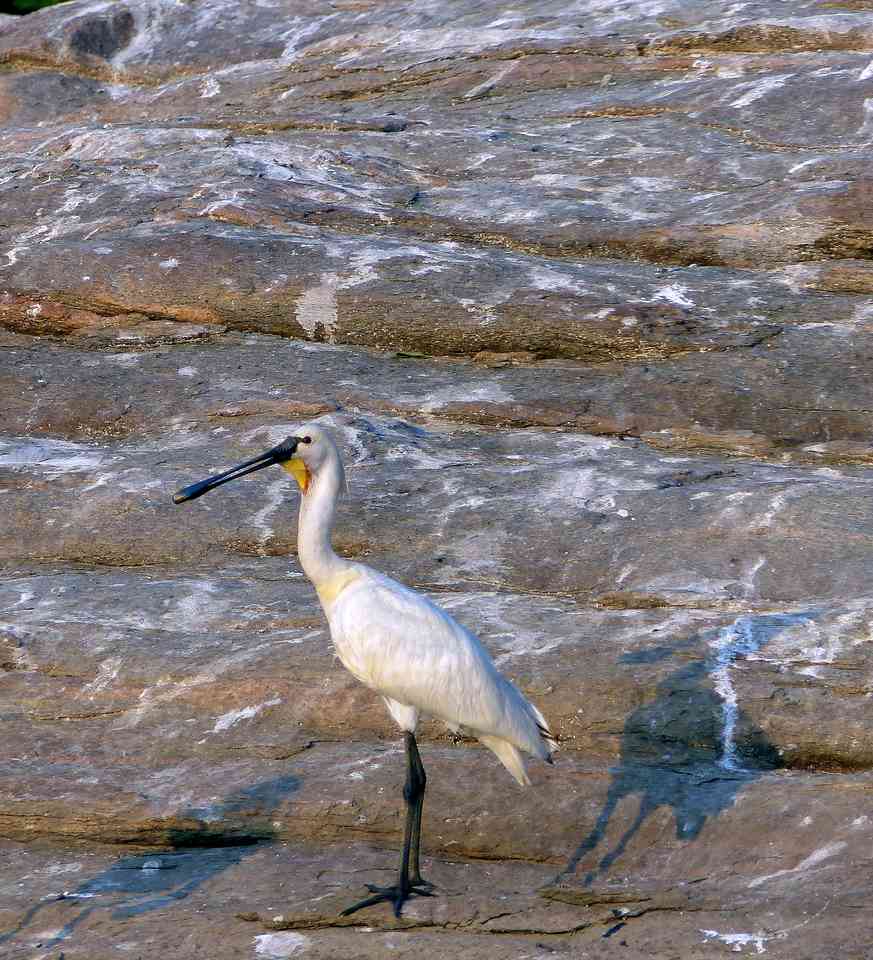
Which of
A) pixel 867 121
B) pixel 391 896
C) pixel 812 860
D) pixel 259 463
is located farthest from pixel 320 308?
pixel 812 860

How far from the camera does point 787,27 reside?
16.6m

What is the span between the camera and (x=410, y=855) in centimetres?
713

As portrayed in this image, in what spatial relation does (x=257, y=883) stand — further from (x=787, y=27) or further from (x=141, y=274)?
(x=787, y=27)

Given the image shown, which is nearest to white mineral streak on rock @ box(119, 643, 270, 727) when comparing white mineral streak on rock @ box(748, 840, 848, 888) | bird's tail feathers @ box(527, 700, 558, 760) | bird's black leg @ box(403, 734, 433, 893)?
Result: bird's black leg @ box(403, 734, 433, 893)

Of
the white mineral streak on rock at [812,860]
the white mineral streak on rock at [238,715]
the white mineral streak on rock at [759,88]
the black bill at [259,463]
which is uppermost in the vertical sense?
the white mineral streak on rock at [759,88]

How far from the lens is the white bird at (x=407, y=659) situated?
6.84m

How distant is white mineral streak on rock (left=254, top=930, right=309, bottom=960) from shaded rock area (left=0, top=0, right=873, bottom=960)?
2 cm

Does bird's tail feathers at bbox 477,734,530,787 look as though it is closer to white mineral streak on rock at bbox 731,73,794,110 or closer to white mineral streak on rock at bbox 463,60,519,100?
white mineral streak on rock at bbox 731,73,794,110

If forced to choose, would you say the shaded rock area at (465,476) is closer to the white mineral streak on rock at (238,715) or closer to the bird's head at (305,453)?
the white mineral streak on rock at (238,715)

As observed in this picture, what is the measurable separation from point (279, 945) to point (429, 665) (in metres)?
1.43

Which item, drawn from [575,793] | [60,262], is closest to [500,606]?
[575,793]

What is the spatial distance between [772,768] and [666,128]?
9.21 m

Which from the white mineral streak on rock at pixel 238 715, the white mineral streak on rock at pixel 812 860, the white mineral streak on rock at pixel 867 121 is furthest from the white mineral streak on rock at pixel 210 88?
the white mineral streak on rock at pixel 812 860

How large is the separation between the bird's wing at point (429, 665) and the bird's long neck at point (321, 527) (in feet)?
0.61
